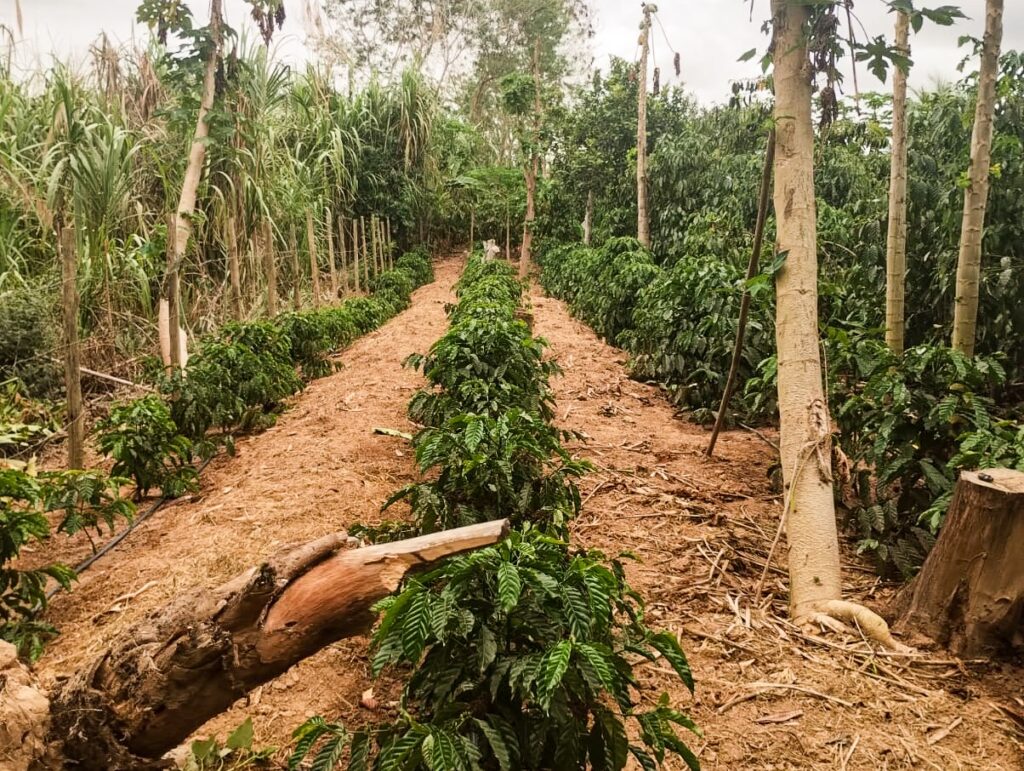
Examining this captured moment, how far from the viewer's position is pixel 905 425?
293cm

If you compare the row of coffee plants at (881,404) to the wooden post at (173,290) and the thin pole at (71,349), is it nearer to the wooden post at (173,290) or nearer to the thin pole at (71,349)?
the thin pole at (71,349)

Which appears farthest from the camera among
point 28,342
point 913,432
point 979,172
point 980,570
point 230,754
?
point 28,342

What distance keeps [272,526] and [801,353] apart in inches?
102

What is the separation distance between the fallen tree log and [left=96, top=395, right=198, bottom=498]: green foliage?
234 cm

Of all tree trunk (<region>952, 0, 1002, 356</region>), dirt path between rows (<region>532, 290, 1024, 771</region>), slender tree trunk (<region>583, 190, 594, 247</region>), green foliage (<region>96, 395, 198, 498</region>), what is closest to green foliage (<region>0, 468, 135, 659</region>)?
green foliage (<region>96, 395, 198, 498</region>)

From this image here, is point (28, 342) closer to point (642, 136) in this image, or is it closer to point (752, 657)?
point (752, 657)

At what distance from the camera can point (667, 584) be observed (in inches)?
111

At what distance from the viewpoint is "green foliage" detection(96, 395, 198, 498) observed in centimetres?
358

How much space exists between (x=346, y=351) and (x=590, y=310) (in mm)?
3630

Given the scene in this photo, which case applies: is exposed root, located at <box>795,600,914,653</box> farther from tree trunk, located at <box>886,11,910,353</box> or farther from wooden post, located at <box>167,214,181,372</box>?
wooden post, located at <box>167,214,181,372</box>

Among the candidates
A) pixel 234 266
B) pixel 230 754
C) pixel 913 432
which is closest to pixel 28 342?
pixel 234 266

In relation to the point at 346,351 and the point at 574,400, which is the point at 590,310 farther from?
the point at 574,400

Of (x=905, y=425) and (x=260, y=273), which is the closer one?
(x=905, y=425)

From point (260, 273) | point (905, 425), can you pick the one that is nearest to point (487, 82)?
point (260, 273)
